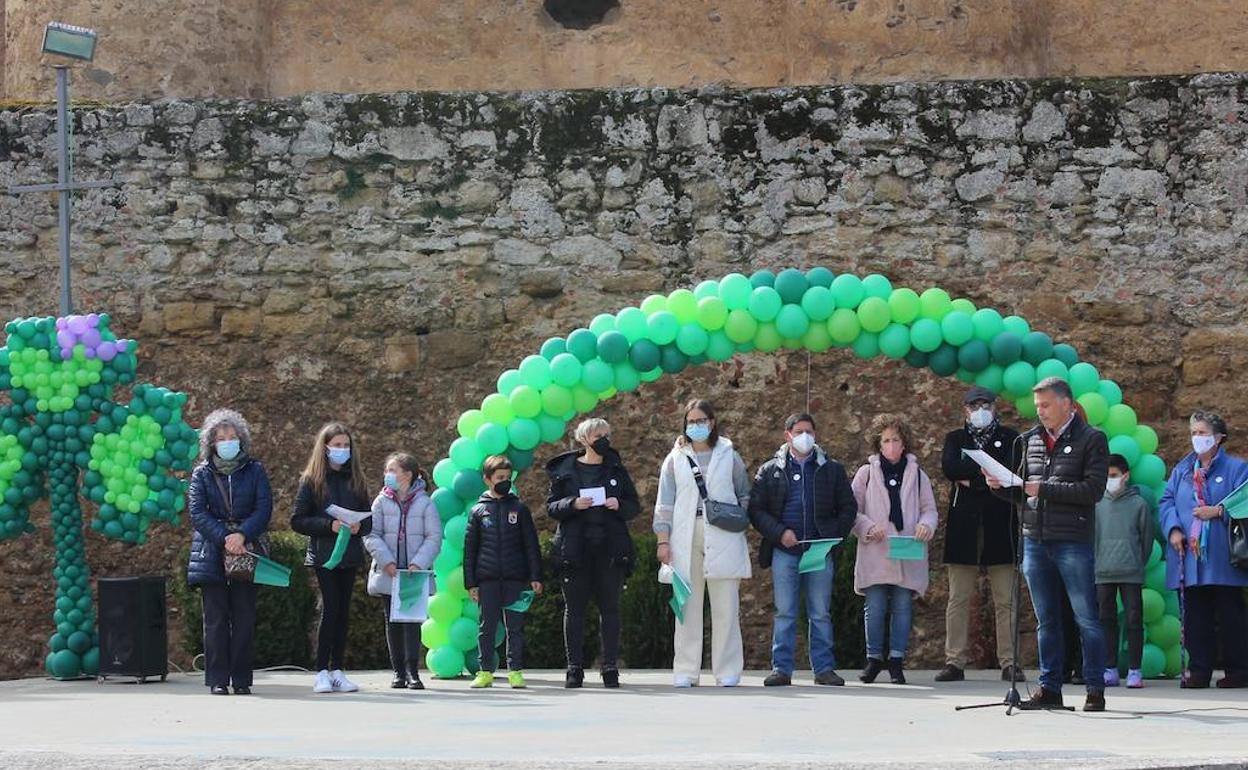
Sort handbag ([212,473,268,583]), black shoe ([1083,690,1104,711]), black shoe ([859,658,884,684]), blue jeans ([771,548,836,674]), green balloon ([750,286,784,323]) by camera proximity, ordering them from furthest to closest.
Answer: green balloon ([750,286,784,323]) < black shoe ([859,658,884,684]) < blue jeans ([771,548,836,674]) < handbag ([212,473,268,583]) < black shoe ([1083,690,1104,711])

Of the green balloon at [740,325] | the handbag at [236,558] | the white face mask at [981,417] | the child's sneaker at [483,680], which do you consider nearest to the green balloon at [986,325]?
the white face mask at [981,417]

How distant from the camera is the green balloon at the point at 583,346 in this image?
468 inches

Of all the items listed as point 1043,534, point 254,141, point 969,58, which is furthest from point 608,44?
point 1043,534

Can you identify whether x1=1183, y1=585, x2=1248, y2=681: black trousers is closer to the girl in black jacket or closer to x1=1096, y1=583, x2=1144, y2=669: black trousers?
x1=1096, y1=583, x2=1144, y2=669: black trousers

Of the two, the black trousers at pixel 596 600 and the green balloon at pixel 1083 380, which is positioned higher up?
the green balloon at pixel 1083 380

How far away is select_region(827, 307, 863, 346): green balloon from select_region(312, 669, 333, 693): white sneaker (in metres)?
3.19

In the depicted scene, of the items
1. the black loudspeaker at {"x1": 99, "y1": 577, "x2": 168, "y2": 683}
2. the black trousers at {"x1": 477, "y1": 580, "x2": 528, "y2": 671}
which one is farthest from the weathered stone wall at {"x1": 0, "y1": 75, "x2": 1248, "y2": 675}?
the black trousers at {"x1": 477, "y1": 580, "x2": 528, "y2": 671}

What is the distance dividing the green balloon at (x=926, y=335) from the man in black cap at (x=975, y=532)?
1.06ft

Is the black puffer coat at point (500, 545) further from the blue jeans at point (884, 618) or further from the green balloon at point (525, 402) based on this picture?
the blue jeans at point (884, 618)

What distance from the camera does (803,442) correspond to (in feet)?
37.6

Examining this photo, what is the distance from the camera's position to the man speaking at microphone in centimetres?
945

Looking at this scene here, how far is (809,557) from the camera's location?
37.6 feet

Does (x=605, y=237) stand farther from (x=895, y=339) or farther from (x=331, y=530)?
(x=331, y=530)

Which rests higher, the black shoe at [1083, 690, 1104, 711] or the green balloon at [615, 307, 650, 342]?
the green balloon at [615, 307, 650, 342]
